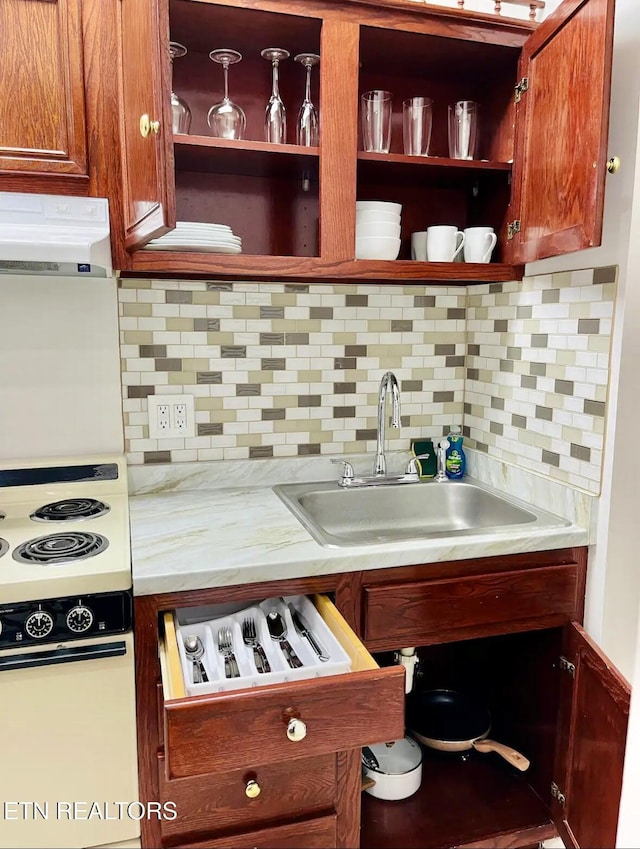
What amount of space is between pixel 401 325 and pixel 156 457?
0.84 m

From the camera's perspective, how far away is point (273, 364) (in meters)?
1.87

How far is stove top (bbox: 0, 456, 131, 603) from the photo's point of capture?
1199 millimetres

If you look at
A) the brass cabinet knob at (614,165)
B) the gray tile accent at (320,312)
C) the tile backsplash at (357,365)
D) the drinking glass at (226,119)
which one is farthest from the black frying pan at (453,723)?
the drinking glass at (226,119)

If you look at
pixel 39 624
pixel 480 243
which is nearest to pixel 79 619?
pixel 39 624

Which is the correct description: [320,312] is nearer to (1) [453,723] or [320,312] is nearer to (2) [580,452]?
(2) [580,452]

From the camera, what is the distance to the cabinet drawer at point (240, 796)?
1.27 m

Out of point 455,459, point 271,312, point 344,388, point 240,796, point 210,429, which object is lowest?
point 240,796

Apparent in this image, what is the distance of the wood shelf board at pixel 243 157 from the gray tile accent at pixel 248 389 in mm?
577

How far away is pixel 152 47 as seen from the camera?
1084mm

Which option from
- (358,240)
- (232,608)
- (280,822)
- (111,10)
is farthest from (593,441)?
(111,10)

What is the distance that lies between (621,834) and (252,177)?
1.68 metres

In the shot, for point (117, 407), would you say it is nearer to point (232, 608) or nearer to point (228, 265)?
point (228, 265)

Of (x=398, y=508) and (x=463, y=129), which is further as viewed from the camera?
(x=398, y=508)

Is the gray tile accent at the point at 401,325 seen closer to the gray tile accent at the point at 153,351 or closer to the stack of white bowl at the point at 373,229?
the stack of white bowl at the point at 373,229
